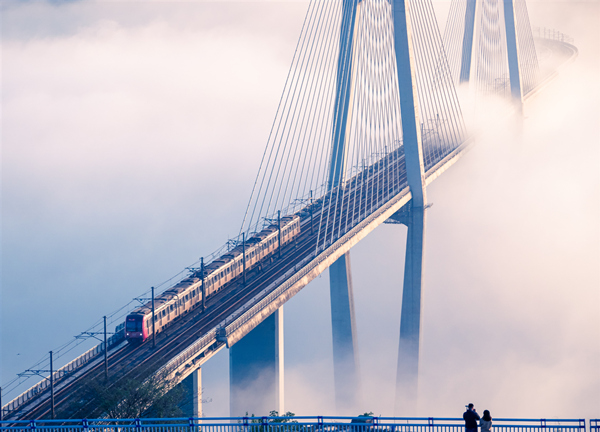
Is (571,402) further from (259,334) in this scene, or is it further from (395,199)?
(259,334)

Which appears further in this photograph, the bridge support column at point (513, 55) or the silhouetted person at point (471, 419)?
the bridge support column at point (513, 55)

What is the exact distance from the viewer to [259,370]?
41.1m

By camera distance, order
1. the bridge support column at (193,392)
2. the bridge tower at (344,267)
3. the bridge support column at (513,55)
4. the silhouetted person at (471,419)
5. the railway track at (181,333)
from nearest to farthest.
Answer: the silhouetted person at (471,419), the railway track at (181,333), the bridge support column at (193,392), the bridge tower at (344,267), the bridge support column at (513,55)

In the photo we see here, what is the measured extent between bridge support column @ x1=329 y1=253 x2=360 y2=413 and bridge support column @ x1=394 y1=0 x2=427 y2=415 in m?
3.42

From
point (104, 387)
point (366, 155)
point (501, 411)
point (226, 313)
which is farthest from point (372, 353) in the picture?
point (104, 387)

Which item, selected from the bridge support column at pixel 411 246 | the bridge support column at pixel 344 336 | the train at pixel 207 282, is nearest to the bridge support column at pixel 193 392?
the train at pixel 207 282

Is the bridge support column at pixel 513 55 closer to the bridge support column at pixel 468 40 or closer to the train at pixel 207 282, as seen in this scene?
the bridge support column at pixel 468 40

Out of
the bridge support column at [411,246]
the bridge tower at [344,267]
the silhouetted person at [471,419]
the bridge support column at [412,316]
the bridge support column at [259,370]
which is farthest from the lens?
the bridge support column at [412,316]

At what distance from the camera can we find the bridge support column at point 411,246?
156ft

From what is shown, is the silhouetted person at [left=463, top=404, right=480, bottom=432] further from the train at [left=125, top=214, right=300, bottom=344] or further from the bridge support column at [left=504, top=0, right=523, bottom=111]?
the bridge support column at [left=504, top=0, right=523, bottom=111]

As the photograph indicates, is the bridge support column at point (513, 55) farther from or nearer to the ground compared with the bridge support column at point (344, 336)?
farther from the ground

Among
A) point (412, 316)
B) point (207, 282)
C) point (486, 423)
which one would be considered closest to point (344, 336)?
point (412, 316)

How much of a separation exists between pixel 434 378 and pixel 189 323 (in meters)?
35.1

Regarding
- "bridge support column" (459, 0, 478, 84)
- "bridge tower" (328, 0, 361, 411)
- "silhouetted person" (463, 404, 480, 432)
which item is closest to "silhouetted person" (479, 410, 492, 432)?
"silhouetted person" (463, 404, 480, 432)
